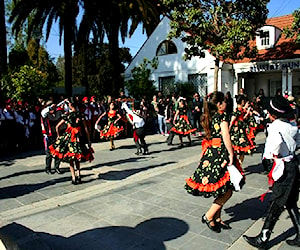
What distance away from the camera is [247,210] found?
5137mm

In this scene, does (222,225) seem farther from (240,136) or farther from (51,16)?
(51,16)

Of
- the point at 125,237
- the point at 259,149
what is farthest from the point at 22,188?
the point at 259,149

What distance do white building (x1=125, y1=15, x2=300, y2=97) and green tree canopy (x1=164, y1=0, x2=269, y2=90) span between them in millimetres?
2171

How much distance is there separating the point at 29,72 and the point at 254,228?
32.5 ft

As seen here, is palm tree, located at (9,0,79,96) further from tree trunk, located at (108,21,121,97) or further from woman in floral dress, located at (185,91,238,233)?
woman in floral dress, located at (185,91,238,233)

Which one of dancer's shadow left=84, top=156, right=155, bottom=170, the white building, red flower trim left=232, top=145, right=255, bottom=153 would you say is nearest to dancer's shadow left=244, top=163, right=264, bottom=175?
red flower trim left=232, top=145, right=255, bottom=153

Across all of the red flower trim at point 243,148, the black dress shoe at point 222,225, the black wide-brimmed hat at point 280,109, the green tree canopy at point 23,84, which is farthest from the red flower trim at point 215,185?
the green tree canopy at point 23,84

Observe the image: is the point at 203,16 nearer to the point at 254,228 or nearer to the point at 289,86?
the point at 289,86

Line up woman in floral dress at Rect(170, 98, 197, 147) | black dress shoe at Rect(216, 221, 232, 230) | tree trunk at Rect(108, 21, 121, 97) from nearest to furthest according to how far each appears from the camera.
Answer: black dress shoe at Rect(216, 221, 232, 230) → woman in floral dress at Rect(170, 98, 197, 147) → tree trunk at Rect(108, 21, 121, 97)

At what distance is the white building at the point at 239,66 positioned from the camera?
1822cm

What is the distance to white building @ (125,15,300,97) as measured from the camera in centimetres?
1822

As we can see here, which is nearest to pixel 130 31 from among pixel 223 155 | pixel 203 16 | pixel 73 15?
pixel 73 15

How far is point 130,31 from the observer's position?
73.0 feet

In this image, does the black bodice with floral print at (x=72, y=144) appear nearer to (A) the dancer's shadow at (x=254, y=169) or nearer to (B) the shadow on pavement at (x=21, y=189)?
(B) the shadow on pavement at (x=21, y=189)
